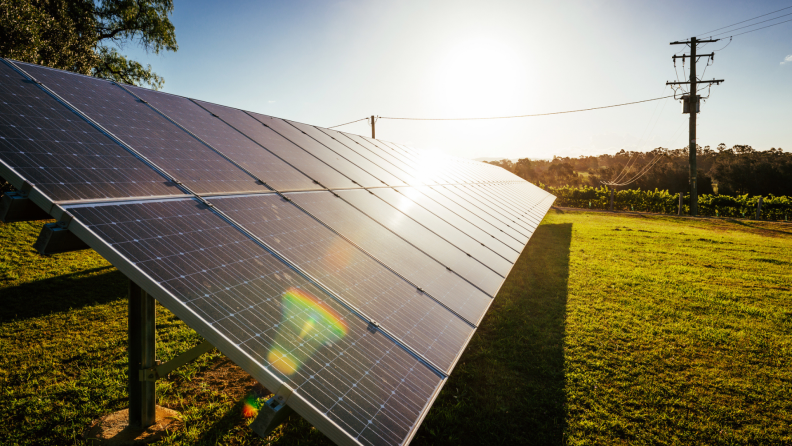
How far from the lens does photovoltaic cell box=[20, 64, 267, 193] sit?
4094mm

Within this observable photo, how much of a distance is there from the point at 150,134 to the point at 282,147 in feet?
8.63

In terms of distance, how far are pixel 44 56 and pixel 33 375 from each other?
1450 centimetres

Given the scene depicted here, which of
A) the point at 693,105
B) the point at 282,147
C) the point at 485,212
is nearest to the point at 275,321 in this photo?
the point at 282,147

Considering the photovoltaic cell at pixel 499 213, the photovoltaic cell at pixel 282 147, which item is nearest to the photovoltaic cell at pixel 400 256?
the photovoltaic cell at pixel 282 147

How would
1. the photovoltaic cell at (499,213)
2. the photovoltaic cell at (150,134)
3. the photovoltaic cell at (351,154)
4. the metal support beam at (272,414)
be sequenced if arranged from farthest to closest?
the photovoltaic cell at (499,213), the photovoltaic cell at (351,154), the photovoltaic cell at (150,134), the metal support beam at (272,414)

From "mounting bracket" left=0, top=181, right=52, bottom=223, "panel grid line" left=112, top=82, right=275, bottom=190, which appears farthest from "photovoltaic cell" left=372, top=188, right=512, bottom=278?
"mounting bracket" left=0, top=181, right=52, bottom=223

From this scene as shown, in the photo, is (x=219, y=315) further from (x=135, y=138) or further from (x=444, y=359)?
(x=135, y=138)

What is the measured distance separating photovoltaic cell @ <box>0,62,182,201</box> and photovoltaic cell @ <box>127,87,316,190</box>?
5.06 feet

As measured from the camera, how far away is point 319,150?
27.3ft

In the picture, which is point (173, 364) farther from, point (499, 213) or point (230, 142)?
point (499, 213)

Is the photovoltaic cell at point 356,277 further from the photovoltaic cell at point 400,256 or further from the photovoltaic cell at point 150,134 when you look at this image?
the photovoltaic cell at point 150,134

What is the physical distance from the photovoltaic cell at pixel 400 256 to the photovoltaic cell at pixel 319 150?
2151 millimetres

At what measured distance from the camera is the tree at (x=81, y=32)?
40.3 ft

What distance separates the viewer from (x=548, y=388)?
5836 mm
